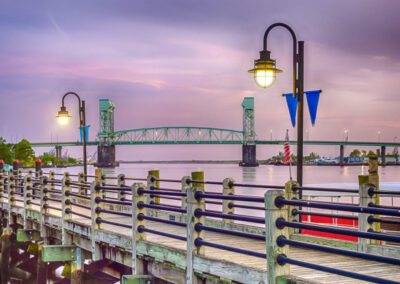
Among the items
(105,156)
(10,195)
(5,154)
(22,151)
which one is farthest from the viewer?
(105,156)

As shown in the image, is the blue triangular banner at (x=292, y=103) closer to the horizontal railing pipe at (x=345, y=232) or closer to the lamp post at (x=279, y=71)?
the lamp post at (x=279, y=71)

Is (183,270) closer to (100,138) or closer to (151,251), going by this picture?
(151,251)

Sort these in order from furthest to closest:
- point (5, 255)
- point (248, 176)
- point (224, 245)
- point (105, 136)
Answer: point (105, 136)
point (248, 176)
point (5, 255)
point (224, 245)

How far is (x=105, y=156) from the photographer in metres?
171

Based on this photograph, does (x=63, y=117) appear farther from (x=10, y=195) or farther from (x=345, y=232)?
(x=345, y=232)

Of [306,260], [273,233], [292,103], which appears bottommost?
[306,260]

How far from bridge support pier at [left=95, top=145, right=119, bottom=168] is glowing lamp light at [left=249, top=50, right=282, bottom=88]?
159m

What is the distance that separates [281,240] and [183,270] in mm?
2605

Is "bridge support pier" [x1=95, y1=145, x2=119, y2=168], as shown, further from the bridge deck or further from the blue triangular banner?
the bridge deck

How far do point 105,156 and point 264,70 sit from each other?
6384 inches

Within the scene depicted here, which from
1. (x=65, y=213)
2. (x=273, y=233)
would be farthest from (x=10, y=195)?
(x=273, y=233)

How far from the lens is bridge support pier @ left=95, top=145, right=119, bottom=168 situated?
554ft

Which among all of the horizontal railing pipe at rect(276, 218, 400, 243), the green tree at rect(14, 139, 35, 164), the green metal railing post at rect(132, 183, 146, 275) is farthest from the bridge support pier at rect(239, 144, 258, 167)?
the horizontal railing pipe at rect(276, 218, 400, 243)

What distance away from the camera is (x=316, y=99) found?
43.0ft
